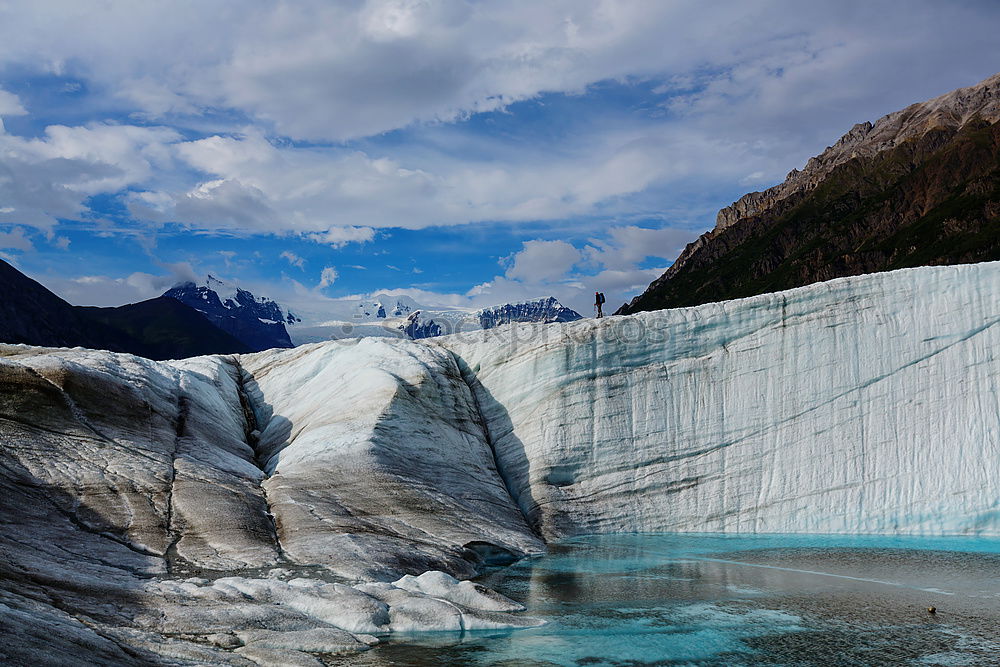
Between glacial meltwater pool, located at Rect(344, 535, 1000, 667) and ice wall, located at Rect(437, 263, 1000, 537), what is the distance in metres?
3.48

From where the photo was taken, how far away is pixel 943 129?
198m

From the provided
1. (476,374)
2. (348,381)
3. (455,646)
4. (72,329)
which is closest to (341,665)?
(455,646)

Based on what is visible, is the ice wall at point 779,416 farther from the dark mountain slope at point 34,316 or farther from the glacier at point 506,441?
the dark mountain slope at point 34,316

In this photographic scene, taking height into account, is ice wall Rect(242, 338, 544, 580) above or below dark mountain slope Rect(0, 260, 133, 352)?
below

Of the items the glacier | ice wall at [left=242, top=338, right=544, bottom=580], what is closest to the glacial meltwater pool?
the glacier

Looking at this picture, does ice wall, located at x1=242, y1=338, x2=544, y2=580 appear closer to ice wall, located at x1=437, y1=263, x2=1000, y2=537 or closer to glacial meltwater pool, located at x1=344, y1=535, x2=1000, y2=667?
glacial meltwater pool, located at x1=344, y1=535, x2=1000, y2=667

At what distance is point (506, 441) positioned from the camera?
30.6 meters

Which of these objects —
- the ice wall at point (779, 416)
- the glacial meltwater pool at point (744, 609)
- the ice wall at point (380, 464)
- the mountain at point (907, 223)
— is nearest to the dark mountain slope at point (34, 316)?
the ice wall at point (380, 464)

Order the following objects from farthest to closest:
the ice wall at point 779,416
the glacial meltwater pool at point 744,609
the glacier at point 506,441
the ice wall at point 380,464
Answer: the ice wall at point 779,416 → the ice wall at point 380,464 → the glacier at point 506,441 → the glacial meltwater pool at point 744,609

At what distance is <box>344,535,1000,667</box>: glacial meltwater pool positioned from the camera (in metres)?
11.9

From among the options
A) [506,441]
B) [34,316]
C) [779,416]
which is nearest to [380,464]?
[506,441]

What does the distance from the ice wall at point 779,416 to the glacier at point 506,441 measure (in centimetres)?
8

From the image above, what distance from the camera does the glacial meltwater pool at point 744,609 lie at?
39.1ft

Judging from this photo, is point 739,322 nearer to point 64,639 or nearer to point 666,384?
point 666,384
